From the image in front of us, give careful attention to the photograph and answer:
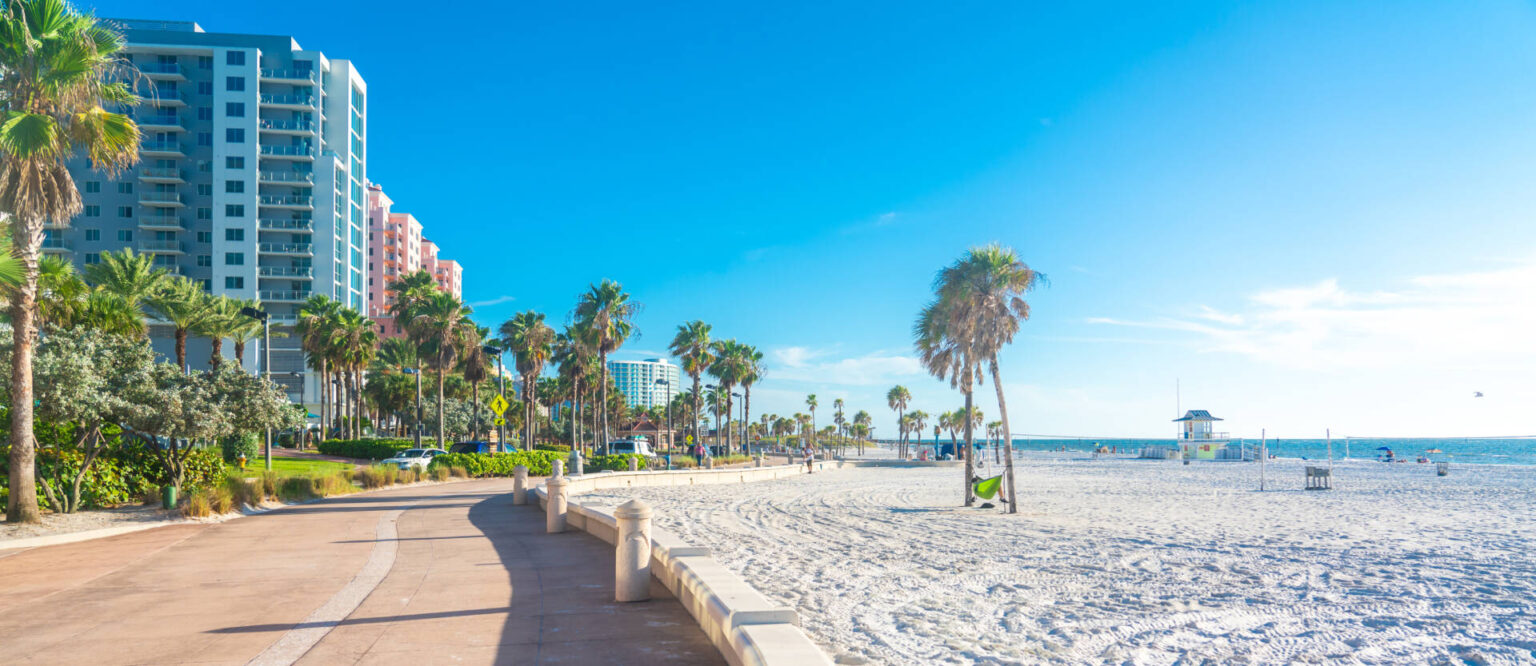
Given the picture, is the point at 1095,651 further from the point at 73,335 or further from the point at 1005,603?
the point at 73,335

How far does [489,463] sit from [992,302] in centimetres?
2195

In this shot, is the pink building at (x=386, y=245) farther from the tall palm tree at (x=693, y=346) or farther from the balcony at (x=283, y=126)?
the tall palm tree at (x=693, y=346)

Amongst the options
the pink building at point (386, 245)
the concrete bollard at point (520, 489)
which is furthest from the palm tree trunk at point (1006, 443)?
the pink building at point (386, 245)

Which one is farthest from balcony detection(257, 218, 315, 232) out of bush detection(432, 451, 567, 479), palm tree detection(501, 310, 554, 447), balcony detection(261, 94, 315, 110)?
bush detection(432, 451, 567, 479)

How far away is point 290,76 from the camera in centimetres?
8675

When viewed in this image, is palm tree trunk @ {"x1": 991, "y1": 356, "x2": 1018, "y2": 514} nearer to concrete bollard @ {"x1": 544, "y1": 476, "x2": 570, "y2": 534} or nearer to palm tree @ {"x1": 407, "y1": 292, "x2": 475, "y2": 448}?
concrete bollard @ {"x1": 544, "y1": 476, "x2": 570, "y2": 534}

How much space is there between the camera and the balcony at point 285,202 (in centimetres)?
8456

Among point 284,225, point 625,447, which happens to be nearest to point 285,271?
point 284,225

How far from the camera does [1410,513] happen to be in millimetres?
23359

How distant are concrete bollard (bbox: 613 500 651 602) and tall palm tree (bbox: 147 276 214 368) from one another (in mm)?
36818

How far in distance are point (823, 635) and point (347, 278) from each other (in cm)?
9445

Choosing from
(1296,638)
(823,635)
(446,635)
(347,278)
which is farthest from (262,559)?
(347,278)

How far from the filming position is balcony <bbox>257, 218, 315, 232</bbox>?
84.4 m

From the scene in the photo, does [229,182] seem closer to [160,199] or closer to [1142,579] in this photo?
[160,199]
